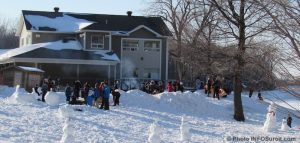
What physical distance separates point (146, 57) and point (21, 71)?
17318 mm

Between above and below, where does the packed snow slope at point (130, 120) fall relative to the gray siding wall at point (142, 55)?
below

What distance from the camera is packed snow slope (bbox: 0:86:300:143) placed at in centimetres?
1742

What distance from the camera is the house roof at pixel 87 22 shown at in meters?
50.9

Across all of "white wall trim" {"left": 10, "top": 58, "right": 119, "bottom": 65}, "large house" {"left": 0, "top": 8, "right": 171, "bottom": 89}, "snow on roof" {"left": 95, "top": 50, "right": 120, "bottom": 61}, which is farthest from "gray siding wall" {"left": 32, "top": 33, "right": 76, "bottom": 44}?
"white wall trim" {"left": 10, "top": 58, "right": 119, "bottom": 65}

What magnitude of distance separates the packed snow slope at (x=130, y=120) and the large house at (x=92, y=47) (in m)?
10.0

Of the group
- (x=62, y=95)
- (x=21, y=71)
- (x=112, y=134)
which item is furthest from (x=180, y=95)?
(x=112, y=134)

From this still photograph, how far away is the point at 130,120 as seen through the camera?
78.5 ft

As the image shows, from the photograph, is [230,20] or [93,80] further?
[93,80]

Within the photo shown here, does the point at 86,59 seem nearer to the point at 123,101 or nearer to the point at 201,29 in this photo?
the point at 123,101

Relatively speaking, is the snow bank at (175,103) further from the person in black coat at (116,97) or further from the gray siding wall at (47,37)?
the gray siding wall at (47,37)

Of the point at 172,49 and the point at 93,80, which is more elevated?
the point at 172,49

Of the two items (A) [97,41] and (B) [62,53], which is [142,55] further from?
(B) [62,53]

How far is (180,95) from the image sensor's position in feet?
115

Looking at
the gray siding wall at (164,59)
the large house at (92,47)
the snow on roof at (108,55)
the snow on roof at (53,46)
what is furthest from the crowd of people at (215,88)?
the snow on roof at (53,46)
